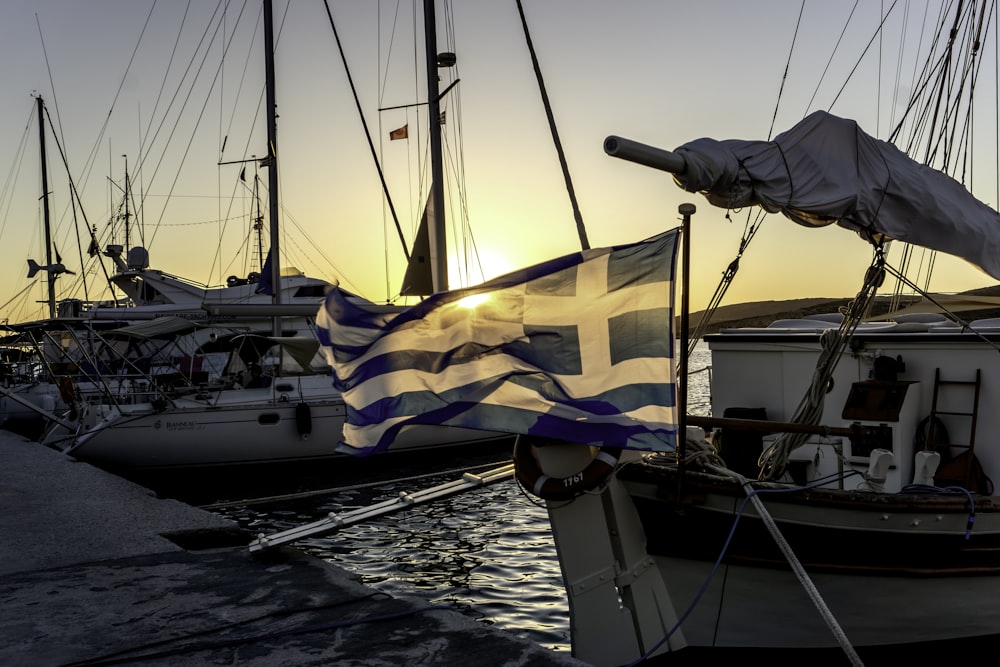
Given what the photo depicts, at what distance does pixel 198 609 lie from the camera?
5938 mm

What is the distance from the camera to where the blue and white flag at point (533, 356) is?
5844 millimetres

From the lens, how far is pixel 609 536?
22.4 feet

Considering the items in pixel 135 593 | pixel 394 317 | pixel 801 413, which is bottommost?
pixel 135 593

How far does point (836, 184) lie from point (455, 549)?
28.4 feet

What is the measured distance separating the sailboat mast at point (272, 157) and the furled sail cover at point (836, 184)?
18.5 meters

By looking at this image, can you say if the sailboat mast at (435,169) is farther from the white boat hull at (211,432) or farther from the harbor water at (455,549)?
the harbor water at (455,549)

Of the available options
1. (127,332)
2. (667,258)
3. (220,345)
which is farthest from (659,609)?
(220,345)

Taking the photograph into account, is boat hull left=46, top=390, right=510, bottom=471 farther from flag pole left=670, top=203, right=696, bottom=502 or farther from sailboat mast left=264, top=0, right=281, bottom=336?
flag pole left=670, top=203, right=696, bottom=502

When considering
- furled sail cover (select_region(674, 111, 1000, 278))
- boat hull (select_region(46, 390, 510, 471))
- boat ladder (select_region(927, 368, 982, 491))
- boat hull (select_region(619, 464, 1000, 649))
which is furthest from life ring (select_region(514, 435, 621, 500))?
boat hull (select_region(46, 390, 510, 471))

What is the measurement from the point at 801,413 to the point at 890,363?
6.34 feet

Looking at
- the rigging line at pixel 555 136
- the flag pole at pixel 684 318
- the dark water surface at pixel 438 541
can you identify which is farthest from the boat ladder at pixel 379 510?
the rigging line at pixel 555 136

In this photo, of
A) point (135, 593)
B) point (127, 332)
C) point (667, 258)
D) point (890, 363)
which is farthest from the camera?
point (127, 332)

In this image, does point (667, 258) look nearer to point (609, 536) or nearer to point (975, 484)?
point (609, 536)

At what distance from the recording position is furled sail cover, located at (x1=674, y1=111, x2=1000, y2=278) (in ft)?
23.7
